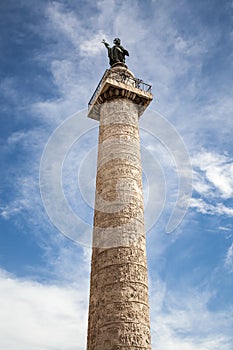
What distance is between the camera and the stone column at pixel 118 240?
7742 mm

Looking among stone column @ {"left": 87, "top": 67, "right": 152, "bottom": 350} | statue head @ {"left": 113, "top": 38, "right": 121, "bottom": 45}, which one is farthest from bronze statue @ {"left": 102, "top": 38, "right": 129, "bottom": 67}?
stone column @ {"left": 87, "top": 67, "right": 152, "bottom": 350}

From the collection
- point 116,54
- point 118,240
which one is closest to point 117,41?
point 116,54

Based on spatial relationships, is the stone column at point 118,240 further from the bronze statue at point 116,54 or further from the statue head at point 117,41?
the statue head at point 117,41

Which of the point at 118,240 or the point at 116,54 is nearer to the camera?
the point at 118,240

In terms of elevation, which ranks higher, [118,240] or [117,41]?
[117,41]

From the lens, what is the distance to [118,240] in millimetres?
8867

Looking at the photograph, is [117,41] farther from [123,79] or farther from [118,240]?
[118,240]

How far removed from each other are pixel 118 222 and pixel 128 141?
2971mm

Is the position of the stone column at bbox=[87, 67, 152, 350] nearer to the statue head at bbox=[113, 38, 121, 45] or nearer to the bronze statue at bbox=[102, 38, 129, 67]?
the bronze statue at bbox=[102, 38, 129, 67]

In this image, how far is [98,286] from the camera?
8508 millimetres

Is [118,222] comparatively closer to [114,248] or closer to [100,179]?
[114,248]

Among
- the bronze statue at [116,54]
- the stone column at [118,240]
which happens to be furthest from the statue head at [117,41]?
the stone column at [118,240]

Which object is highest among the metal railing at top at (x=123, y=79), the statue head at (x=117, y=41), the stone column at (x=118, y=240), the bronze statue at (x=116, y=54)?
the statue head at (x=117, y=41)

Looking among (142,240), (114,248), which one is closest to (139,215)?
(142,240)
